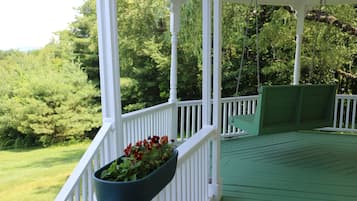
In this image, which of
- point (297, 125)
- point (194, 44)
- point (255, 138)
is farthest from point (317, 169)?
point (194, 44)

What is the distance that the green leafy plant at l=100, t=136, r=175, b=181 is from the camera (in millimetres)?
1297

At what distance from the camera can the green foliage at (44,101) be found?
24.7 feet

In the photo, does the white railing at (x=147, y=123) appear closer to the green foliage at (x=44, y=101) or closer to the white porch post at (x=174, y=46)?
the white porch post at (x=174, y=46)

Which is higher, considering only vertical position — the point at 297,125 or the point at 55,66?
the point at 55,66

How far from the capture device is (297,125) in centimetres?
425

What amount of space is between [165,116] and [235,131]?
1848 millimetres

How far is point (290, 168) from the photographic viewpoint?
416 centimetres

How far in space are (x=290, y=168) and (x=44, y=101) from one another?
Result: 6.49m

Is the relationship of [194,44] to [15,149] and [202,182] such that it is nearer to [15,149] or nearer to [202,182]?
[15,149]

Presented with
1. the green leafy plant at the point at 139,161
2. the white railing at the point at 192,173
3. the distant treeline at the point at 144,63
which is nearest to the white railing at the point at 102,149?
the white railing at the point at 192,173

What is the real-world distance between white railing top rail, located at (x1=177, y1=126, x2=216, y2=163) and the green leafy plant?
0.46 m

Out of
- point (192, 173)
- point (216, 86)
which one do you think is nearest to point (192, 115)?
point (216, 86)

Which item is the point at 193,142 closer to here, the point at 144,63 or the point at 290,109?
the point at 290,109

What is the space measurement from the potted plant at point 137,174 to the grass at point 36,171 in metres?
4.97
